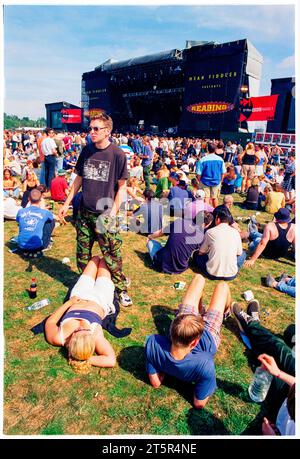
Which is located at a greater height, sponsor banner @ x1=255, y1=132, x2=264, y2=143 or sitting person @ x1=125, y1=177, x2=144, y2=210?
sponsor banner @ x1=255, y1=132, x2=264, y2=143

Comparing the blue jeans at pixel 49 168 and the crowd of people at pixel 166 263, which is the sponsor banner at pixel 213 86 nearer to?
the blue jeans at pixel 49 168

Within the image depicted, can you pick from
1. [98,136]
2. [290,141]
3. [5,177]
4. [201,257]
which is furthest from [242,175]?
[290,141]

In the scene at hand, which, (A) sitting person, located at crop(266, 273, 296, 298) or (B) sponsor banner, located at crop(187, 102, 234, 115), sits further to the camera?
(B) sponsor banner, located at crop(187, 102, 234, 115)

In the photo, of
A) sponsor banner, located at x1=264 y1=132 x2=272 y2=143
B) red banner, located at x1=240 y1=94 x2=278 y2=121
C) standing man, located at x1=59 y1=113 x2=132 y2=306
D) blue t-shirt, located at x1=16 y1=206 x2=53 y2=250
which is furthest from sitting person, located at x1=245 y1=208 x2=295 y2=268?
red banner, located at x1=240 y1=94 x2=278 y2=121

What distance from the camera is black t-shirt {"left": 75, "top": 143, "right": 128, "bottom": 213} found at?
3.83 m

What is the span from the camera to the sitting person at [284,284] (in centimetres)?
489

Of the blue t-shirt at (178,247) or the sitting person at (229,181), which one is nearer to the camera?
the blue t-shirt at (178,247)

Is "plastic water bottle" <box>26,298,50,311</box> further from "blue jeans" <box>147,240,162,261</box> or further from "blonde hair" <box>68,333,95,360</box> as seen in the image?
"blue jeans" <box>147,240,162,261</box>

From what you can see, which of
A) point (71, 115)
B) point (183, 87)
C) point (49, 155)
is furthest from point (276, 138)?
point (71, 115)

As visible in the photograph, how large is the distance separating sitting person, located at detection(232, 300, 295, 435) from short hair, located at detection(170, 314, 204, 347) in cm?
51

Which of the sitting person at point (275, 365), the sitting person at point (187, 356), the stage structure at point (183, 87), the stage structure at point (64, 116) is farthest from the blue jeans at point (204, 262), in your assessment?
the stage structure at point (64, 116)

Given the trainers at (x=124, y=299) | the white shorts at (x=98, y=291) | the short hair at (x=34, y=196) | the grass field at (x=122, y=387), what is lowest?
the grass field at (x=122, y=387)

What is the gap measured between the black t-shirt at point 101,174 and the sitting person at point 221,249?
1.80 m

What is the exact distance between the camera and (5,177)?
8961 millimetres
